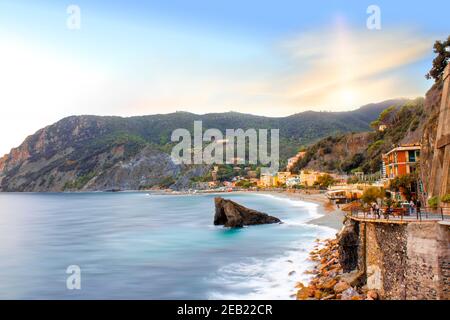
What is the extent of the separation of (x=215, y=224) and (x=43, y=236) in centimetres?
2195

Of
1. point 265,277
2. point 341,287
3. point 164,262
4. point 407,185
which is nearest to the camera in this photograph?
point 341,287

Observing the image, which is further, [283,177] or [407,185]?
[283,177]

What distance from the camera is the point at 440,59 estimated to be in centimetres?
4134

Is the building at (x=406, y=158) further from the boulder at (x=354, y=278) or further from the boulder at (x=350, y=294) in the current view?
the boulder at (x=350, y=294)

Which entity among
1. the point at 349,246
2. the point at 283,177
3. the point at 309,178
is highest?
the point at 309,178

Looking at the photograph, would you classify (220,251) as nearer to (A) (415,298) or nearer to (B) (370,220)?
(B) (370,220)

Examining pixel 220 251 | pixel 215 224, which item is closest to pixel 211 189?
pixel 215 224

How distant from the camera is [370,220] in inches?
667

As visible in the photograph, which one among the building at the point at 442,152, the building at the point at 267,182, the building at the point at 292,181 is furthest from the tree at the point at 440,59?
the building at the point at 267,182

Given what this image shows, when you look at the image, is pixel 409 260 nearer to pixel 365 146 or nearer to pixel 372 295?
pixel 372 295

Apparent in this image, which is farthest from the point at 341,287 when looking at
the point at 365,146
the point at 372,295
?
the point at 365,146

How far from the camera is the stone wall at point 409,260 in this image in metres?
12.9

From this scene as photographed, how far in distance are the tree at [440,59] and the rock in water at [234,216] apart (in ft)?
79.5

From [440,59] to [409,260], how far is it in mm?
34480
